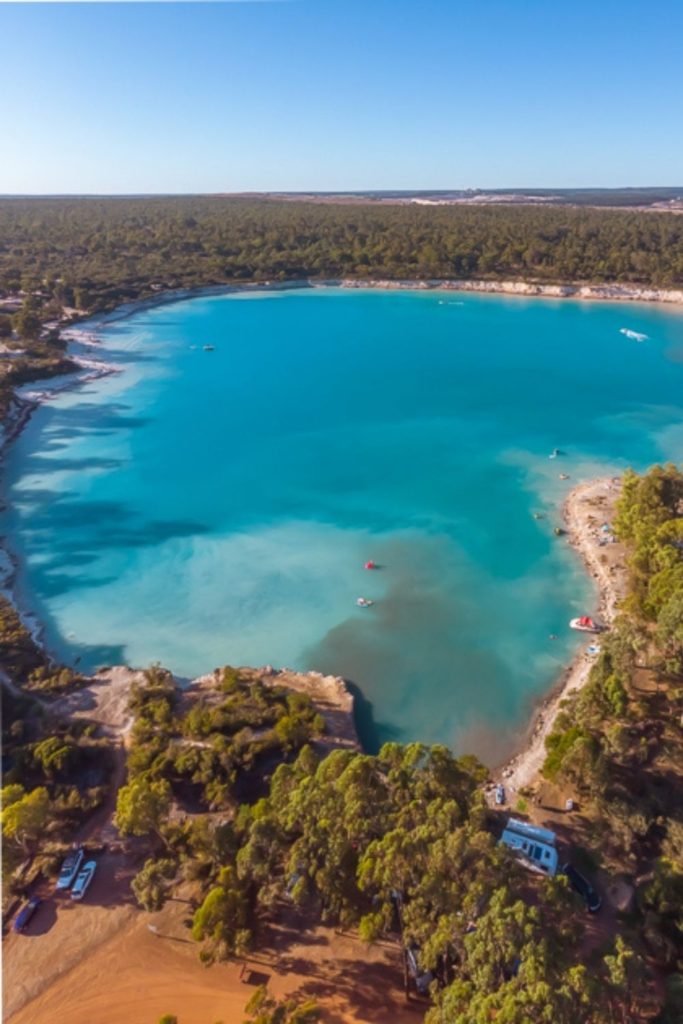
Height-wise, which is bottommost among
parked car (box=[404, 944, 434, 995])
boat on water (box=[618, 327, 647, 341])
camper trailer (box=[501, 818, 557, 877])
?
parked car (box=[404, 944, 434, 995])

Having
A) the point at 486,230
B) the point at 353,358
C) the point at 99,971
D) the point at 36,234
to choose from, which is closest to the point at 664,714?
the point at 99,971

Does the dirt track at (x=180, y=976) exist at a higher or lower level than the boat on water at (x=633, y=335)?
lower

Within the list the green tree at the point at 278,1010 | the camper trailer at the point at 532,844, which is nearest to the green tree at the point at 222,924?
the green tree at the point at 278,1010

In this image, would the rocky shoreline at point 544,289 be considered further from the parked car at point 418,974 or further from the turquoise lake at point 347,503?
the parked car at point 418,974

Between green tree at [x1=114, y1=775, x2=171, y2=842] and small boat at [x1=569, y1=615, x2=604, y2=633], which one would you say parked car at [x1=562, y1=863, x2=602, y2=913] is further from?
small boat at [x1=569, y1=615, x2=604, y2=633]

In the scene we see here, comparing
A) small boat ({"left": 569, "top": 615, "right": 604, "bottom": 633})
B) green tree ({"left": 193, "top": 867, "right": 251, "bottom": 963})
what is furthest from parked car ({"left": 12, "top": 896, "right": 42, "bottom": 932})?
small boat ({"left": 569, "top": 615, "right": 604, "bottom": 633})

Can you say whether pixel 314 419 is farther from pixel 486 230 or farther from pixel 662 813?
pixel 486 230

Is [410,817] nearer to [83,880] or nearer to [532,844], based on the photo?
[532,844]
